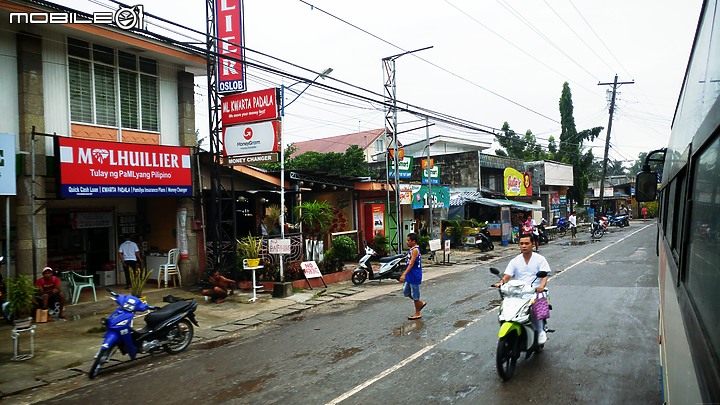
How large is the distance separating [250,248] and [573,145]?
3866cm

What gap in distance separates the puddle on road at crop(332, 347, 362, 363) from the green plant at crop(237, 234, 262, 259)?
21.3 feet

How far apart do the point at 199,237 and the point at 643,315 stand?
37.9ft

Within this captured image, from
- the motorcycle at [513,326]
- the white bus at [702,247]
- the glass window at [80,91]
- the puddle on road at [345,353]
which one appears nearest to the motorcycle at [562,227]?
the puddle on road at [345,353]

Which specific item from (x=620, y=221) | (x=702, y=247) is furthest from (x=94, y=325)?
(x=620, y=221)

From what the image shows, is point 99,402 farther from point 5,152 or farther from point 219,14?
point 219,14

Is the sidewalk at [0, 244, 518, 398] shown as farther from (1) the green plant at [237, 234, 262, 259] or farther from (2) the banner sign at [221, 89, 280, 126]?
(2) the banner sign at [221, 89, 280, 126]

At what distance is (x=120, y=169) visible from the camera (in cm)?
1226

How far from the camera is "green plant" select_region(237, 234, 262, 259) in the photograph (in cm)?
1354

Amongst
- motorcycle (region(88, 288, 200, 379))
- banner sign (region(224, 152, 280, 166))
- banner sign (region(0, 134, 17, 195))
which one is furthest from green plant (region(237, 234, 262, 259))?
banner sign (region(0, 134, 17, 195))

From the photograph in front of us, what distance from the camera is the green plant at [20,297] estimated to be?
9562 millimetres

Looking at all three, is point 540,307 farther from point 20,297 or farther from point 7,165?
point 7,165

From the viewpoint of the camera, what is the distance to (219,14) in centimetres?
1353

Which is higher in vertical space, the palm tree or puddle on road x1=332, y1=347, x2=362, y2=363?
the palm tree

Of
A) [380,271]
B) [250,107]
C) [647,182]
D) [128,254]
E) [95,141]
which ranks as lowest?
[380,271]
